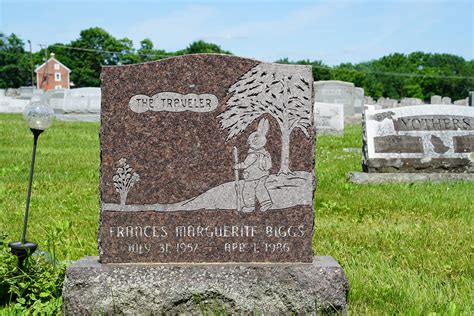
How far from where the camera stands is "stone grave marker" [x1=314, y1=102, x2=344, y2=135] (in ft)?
60.4

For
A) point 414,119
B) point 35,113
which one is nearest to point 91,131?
point 414,119

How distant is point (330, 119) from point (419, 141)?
31.0ft

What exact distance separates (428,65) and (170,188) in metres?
107

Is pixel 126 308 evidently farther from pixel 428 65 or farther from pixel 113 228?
pixel 428 65

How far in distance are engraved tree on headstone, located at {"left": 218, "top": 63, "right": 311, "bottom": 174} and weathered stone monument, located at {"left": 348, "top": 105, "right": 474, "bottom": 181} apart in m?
5.25

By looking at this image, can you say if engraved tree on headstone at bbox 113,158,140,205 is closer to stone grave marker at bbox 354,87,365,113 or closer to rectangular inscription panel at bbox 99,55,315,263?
rectangular inscription panel at bbox 99,55,315,263

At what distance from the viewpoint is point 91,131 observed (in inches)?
680

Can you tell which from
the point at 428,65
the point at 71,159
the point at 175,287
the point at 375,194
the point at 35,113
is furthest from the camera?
the point at 428,65

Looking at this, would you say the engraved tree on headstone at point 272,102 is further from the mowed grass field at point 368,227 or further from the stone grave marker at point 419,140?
the stone grave marker at point 419,140

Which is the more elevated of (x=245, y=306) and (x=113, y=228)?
(x=113, y=228)

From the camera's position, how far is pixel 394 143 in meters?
9.01

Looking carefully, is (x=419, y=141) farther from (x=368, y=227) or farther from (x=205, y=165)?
(x=205, y=165)

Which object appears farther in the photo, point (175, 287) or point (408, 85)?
point (408, 85)

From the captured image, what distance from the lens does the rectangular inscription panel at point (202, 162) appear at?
3.91 metres
